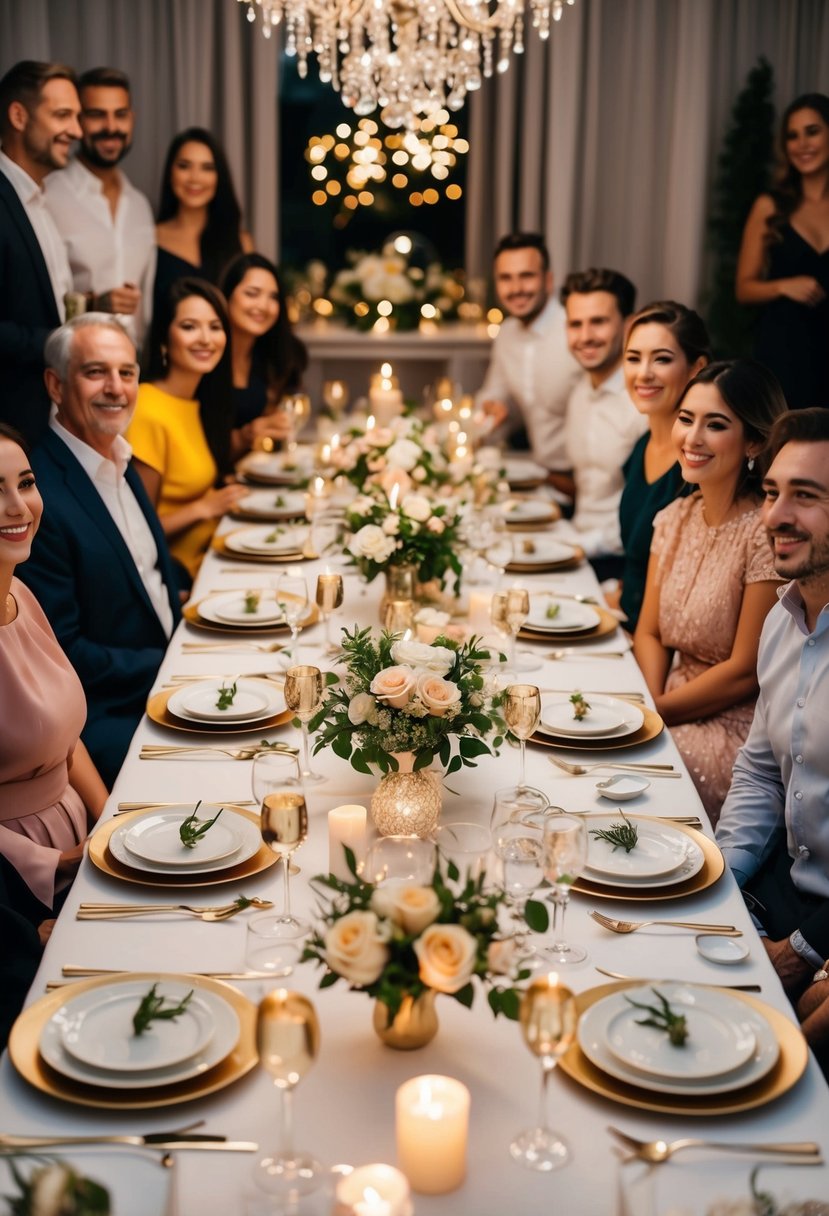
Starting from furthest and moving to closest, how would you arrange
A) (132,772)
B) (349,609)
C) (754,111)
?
(754,111) → (349,609) → (132,772)

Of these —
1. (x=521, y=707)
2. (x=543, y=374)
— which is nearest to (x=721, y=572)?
(x=521, y=707)

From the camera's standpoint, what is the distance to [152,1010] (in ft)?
4.50

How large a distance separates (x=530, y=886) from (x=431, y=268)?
4.76m

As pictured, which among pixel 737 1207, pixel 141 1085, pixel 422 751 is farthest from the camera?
pixel 422 751

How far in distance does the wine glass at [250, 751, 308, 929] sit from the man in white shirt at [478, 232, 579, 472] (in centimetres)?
328

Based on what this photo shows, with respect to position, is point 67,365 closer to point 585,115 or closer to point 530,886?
point 530,886

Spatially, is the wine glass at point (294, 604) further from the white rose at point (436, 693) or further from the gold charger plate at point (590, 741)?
the white rose at point (436, 693)

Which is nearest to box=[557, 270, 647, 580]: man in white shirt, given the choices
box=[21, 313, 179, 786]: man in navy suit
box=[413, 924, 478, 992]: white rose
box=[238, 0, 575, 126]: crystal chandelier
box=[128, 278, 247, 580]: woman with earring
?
box=[238, 0, 575, 126]: crystal chandelier

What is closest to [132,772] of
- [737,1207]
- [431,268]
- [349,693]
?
[349,693]

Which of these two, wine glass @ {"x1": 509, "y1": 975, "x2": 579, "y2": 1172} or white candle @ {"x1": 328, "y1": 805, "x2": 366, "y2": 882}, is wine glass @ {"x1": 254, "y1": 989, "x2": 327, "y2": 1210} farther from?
white candle @ {"x1": 328, "y1": 805, "x2": 366, "y2": 882}

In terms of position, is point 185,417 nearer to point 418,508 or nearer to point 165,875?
point 418,508

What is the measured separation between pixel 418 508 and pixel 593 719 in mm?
570

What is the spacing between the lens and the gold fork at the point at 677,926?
1.59 metres

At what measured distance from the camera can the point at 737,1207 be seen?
1.03 meters
